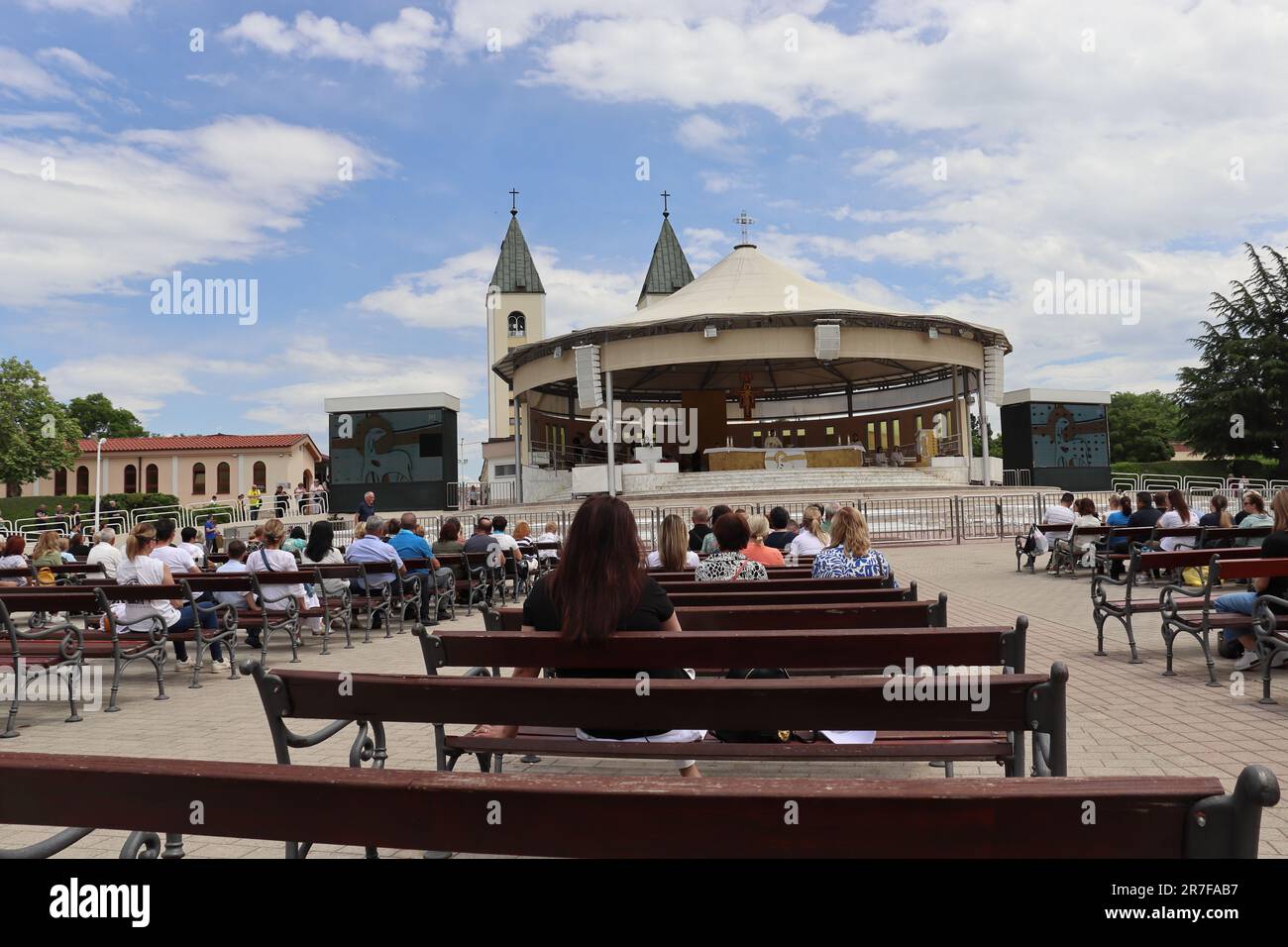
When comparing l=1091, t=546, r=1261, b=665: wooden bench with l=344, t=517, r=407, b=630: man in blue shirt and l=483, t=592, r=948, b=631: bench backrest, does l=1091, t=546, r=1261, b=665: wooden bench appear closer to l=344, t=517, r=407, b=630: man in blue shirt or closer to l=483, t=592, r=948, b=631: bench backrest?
l=483, t=592, r=948, b=631: bench backrest

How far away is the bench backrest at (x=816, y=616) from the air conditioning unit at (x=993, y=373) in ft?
107

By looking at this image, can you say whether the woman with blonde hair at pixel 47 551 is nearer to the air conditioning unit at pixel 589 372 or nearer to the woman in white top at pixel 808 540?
the woman in white top at pixel 808 540

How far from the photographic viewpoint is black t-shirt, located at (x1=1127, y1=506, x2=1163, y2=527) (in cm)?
1245

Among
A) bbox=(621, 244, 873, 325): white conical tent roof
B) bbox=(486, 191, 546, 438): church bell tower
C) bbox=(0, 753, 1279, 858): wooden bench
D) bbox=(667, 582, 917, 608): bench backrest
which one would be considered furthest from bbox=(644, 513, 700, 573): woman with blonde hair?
bbox=(486, 191, 546, 438): church bell tower

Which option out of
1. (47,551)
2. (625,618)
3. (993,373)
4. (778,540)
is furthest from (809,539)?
(993,373)

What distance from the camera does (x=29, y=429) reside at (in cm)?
4562

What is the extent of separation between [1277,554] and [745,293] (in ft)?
101

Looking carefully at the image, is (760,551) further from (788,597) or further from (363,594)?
(363,594)

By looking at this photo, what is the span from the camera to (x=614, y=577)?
11.2 feet

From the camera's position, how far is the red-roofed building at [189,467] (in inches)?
2137

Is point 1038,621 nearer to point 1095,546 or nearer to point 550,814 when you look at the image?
point 1095,546

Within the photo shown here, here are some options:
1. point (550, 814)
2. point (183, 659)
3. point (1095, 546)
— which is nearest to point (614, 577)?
point (550, 814)

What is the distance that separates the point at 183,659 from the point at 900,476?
27354mm
